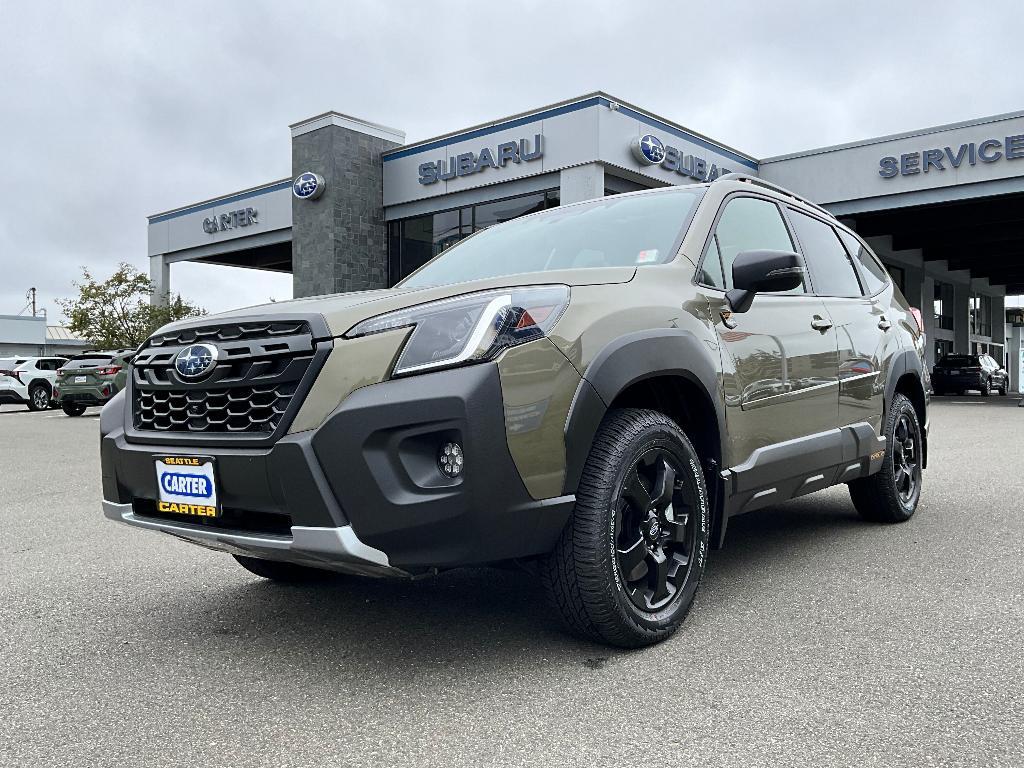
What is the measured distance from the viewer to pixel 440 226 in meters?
23.5

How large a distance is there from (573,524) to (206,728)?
1200 millimetres

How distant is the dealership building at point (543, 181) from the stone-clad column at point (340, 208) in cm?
4

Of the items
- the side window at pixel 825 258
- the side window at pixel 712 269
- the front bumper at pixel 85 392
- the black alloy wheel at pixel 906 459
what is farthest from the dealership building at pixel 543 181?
the side window at pixel 712 269

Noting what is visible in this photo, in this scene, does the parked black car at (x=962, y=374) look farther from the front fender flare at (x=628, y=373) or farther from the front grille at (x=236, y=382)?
the front grille at (x=236, y=382)

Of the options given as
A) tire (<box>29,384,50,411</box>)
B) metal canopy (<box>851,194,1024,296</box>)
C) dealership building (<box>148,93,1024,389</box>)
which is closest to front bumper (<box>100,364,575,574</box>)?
dealership building (<box>148,93,1024,389</box>)

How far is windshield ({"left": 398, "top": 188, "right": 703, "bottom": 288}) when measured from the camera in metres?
3.62

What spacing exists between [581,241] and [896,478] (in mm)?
2643

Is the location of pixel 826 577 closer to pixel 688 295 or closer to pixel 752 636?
pixel 752 636

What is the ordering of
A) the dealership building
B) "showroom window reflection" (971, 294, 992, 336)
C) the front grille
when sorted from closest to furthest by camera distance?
the front grille, the dealership building, "showroom window reflection" (971, 294, 992, 336)

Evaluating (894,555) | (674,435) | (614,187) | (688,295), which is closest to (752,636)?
(674,435)

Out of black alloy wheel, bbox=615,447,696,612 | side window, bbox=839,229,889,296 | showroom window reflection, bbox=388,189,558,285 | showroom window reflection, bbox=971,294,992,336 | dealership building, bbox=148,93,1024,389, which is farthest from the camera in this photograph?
showroom window reflection, bbox=971,294,992,336

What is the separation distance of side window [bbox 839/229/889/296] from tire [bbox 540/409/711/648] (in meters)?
2.47

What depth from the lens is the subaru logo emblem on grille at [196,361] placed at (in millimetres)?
2793

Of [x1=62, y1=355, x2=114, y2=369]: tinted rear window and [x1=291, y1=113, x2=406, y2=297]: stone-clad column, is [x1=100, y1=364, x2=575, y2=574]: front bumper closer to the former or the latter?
[x1=62, y1=355, x2=114, y2=369]: tinted rear window
